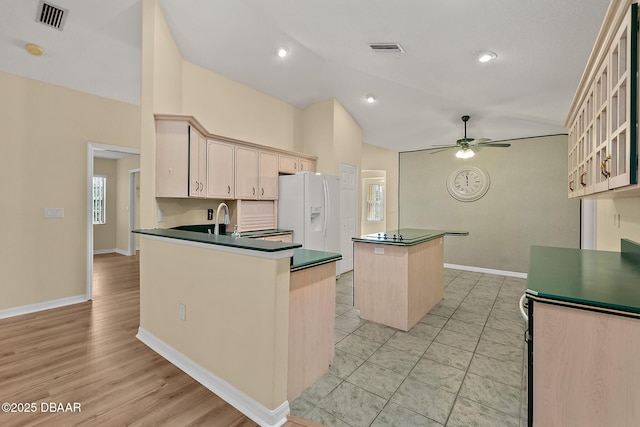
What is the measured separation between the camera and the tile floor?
171 cm

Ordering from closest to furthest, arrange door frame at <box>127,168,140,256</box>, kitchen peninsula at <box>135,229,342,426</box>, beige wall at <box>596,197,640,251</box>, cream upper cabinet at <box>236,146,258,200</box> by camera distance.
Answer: kitchen peninsula at <box>135,229,342,426</box>, beige wall at <box>596,197,640,251</box>, cream upper cabinet at <box>236,146,258,200</box>, door frame at <box>127,168,140,256</box>

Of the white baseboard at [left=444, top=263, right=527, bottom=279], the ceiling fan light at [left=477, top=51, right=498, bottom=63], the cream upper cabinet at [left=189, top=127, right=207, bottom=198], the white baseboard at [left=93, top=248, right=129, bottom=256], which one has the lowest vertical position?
the white baseboard at [left=444, top=263, right=527, bottom=279]

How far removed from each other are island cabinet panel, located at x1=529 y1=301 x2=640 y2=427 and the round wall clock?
201 inches

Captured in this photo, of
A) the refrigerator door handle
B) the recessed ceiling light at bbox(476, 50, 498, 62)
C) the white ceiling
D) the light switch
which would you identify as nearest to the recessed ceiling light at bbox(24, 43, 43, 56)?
the white ceiling

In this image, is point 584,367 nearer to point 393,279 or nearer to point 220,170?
point 393,279

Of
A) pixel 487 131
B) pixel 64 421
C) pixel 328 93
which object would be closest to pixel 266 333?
pixel 64 421

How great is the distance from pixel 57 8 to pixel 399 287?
4.17 metres

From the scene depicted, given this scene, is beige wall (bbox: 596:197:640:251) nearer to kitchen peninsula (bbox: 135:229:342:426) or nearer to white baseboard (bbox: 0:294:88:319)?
kitchen peninsula (bbox: 135:229:342:426)

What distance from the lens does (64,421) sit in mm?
1642

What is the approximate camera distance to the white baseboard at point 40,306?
3152mm

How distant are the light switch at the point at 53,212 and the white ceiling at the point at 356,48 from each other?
154 cm

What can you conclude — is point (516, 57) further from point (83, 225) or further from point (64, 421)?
point (83, 225)

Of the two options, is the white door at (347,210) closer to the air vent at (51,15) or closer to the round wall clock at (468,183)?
the round wall clock at (468,183)

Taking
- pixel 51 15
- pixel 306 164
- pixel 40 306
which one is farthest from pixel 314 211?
pixel 40 306
